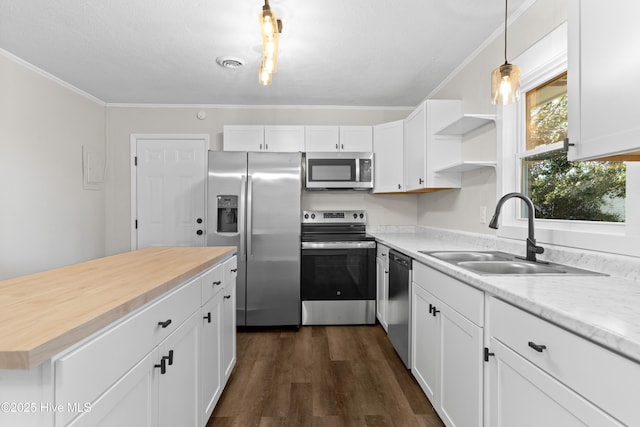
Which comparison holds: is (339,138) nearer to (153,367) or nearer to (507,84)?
(507,84)

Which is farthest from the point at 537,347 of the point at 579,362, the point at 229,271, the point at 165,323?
the point at 229,271

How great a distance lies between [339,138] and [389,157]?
0.61m

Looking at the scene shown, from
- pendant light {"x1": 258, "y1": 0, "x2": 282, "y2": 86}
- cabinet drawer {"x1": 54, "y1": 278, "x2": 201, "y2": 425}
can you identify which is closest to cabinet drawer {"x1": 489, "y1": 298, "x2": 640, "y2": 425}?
cabinet drawer {"x1": 54, "y1": 278, "x2": 201, "y2": 425}

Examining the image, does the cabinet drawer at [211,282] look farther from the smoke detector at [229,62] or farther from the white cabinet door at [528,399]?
the smoke detector at [229,62]

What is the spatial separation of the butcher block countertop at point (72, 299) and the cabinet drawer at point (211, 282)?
81 mm

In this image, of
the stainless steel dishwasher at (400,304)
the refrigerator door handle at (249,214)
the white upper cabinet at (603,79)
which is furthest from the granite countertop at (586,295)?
the refrigerator door handle at (249,214)

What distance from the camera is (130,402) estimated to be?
963 mm

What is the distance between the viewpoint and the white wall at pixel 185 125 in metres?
3.95

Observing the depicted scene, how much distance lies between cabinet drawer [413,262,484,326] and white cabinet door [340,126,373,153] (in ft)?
6.44

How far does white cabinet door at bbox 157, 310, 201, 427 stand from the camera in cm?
118

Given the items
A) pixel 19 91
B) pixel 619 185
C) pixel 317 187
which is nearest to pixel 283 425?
pixel 619 185

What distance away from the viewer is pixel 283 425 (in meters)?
1.80

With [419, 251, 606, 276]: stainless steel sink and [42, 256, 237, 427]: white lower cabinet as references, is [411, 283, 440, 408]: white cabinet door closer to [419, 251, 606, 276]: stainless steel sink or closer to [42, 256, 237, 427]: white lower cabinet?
[419, 251, 606, 276]: stainless steel sink

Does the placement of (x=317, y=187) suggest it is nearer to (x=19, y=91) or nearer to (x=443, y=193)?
(x=443, y=193)
